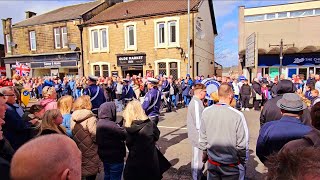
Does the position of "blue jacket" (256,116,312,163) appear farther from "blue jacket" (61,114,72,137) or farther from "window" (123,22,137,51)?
"window" (123,22,137,51)

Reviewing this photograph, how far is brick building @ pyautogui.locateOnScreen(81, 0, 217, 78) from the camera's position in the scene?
20250 millimetres

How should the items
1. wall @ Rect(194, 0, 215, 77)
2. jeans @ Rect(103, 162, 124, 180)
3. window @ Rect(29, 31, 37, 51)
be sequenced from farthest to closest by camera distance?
1. window @ Rect(29, 31, 37, 51)
2. wall @ Rect(194, 0, 215, 77)
3. jeans @ Rect(103, 162, 124, 180)

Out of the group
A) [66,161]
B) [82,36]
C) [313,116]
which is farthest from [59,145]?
[82,36]

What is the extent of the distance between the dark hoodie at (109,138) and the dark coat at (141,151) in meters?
0.25

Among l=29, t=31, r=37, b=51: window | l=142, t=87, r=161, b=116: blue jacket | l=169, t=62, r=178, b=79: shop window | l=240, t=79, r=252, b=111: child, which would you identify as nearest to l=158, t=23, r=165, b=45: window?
l=169, t=62, r=178, b=79: shop window

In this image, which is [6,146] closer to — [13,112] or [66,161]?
[13,112]

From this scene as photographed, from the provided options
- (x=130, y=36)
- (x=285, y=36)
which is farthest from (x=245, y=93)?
(x=285, y=36)

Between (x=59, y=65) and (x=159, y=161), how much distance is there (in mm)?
24821

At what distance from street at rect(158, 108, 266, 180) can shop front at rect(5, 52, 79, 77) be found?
1719 centimetres

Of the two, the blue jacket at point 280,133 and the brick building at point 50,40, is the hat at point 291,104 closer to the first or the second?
the blue jacket at point 280,133

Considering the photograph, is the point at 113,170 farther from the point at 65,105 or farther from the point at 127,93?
the point at 127,93

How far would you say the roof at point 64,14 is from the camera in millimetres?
25219

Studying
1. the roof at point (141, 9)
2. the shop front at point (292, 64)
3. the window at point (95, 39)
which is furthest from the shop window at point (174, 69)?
the shop front at point (292, 64)

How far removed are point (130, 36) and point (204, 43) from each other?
7327 millimetres
